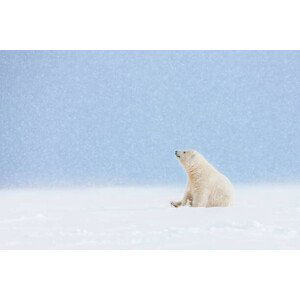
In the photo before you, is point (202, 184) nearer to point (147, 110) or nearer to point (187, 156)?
point (187, 156)

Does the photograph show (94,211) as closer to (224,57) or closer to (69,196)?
(69,196)

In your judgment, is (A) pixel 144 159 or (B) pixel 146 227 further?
(A) pixel 144 159

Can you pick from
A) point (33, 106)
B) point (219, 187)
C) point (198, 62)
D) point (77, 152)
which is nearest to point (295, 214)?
point (219, 187)

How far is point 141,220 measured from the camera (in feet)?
24.0

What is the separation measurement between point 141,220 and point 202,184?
109cm

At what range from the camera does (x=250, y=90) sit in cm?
784

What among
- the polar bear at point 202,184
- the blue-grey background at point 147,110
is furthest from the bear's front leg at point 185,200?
the blue-grey background at point 147,110

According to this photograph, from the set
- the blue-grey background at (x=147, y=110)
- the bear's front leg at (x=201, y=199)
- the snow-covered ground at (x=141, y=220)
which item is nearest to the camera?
the snow-covered ground at (x=141, y=220)

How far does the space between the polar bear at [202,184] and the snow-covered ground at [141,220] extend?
125mm

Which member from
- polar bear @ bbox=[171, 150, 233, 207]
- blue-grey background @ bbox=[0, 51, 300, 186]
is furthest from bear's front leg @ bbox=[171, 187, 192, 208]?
blue-grey background @ bbox=[0, 51, 300, 186]

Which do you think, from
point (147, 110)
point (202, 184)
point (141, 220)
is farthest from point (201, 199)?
point (147, 110)

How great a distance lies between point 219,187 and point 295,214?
1.01 m

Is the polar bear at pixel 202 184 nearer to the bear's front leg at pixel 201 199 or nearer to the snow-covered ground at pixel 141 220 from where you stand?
the bear's front leg at pixel 201 199

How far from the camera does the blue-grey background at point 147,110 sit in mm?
7711
